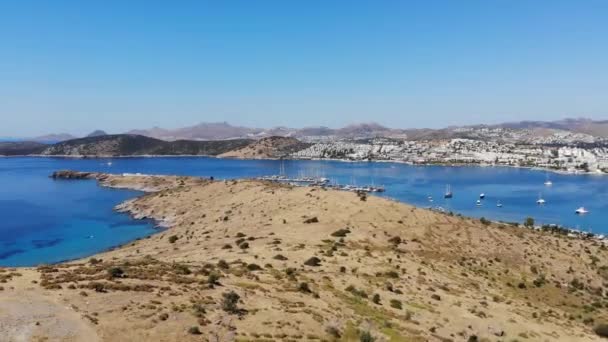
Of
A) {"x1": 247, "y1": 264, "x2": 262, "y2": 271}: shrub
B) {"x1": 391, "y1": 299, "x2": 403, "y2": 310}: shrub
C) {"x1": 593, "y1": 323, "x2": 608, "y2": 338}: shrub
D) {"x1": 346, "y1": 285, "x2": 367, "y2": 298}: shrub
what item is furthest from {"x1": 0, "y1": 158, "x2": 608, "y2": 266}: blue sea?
{"x1": 593, "y1": 323, "x2": 608, "y2": 338}: shrub

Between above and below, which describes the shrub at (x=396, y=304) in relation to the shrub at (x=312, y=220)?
below

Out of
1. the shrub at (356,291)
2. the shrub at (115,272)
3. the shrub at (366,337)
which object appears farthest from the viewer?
the shrub at (356,291)

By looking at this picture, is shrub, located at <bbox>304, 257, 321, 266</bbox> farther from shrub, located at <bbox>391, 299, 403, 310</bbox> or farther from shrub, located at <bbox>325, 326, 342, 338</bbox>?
shrub, located at <bbox>325, 326, 342, 338</bbox>

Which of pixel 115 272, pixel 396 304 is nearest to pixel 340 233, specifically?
pixel 396 304

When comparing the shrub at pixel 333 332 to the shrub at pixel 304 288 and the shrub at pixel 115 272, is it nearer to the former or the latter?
the shrub at pixel 304 288

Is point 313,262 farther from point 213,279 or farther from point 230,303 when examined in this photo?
point 230,303

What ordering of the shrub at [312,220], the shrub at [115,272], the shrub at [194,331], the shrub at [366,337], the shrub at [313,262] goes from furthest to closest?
the shrub at [312,220] → the shrub at [313,262] → the shrub at [115,272] → the shrub at [366,337] → the shrub at [194,331]

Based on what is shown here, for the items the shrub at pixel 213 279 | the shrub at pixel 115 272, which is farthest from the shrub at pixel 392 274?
the shrub at pixel 115 272
